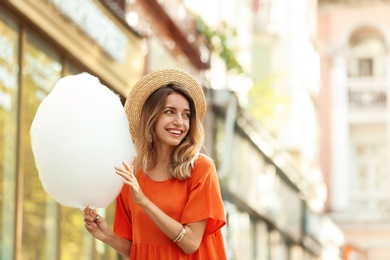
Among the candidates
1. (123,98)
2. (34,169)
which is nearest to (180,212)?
(34,169)

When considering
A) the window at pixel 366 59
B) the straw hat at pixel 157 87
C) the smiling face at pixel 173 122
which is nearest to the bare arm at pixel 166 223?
the smiling face at pixel 173 122

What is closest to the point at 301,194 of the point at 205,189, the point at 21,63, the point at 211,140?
the point at 211,140

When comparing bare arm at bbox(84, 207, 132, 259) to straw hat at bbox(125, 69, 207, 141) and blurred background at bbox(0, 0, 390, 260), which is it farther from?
blurred background at bbox(0, 0, 390, 260)

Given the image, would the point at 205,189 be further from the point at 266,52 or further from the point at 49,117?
the point at 266,52

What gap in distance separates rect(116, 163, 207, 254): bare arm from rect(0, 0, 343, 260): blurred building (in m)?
5.41

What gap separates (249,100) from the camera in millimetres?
30078

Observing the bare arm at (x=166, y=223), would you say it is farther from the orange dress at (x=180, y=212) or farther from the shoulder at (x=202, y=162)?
the shoulder at (x=202, y=162)

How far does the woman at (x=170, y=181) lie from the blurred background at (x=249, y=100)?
5.17 m

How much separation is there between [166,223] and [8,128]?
5.72 meters

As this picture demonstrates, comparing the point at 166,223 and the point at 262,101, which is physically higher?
the point at 262,101

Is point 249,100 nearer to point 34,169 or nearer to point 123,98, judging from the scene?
point 123,98

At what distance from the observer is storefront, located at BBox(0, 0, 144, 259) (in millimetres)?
10586

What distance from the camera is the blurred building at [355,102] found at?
155 ft

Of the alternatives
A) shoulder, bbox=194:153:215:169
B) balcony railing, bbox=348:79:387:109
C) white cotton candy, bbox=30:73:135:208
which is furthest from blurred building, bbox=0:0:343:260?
balcony railing, bbox=348:79:387:109
